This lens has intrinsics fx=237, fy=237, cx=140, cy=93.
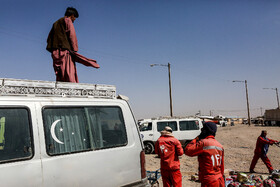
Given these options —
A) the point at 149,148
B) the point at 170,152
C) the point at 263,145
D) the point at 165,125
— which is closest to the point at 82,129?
the point at 170,152

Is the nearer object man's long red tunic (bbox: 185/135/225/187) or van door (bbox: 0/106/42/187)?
van door (bbox: 0/106/42/187)

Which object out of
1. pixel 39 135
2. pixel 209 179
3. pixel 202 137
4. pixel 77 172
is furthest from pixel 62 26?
pixel 209 179

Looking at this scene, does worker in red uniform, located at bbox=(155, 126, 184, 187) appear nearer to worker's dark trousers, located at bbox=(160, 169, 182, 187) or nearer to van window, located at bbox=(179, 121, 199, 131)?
worker's dark trousers, located at bbox=(160, 169, 182, 187)

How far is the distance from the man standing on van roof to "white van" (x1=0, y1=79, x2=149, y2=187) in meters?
1.25

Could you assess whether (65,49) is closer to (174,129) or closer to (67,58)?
(67,58)

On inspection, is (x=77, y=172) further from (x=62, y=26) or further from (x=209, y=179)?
(x=62, y=26)

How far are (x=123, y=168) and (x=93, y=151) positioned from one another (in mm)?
530

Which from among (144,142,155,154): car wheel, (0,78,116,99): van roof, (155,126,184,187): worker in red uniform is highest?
(0,78,116,99): van roof

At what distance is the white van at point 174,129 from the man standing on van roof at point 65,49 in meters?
9.87

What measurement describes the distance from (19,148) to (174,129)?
12366mm

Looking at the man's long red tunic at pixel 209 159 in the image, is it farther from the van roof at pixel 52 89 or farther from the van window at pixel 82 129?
the van roof at pixel 52 89

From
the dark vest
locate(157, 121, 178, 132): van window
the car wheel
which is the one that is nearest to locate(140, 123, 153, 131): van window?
locate(157, 121, 178, 132): van window

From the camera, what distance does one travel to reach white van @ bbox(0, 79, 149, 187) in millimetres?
2584

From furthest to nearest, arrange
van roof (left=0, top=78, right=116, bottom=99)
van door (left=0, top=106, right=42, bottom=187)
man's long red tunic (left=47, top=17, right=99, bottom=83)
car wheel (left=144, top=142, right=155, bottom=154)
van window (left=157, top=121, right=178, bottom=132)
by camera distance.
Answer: van window (left=157, top=121, right=178, bottom=132), car wheel (left=144, top=142, right=155, bottom=154), man's long red tunic (left=47, top=17, right=99, bottom=83), van roof (left=0, top=78, right=116, bottom=99), van door (left=0, top=106, right=42, bottom=187)
